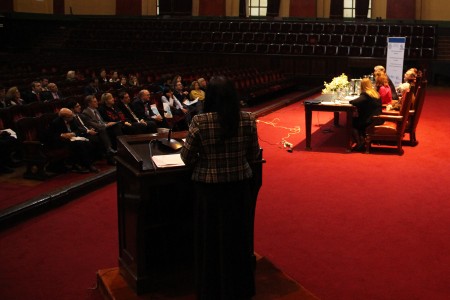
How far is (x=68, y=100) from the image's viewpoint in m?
8.84

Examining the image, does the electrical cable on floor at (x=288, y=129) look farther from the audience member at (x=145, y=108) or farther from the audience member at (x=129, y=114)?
the audience member at (x=129, y=114)

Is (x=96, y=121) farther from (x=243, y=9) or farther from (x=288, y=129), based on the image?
(x=243, y=9)

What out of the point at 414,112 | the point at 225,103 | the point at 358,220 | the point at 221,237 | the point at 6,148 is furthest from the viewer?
the point at 414,112

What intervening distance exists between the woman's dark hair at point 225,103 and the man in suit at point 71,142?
14.4 feet

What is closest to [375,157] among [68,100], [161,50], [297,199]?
[297,199]

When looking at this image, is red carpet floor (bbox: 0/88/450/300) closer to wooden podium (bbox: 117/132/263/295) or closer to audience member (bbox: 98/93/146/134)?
wooden podium (bbox: 117/132/263/295)

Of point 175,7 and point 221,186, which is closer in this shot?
point 221,186

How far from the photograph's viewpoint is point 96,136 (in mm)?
7664

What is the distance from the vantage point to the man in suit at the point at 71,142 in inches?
285

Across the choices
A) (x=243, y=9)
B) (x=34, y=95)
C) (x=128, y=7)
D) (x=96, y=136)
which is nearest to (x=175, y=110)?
(x=34, y=95)

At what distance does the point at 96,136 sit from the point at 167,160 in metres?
4.40

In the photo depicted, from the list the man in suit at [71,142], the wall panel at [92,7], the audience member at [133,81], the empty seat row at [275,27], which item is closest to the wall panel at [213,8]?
the empty seat row at [275,27]

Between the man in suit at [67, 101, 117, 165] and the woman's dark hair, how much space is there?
15.1 feet

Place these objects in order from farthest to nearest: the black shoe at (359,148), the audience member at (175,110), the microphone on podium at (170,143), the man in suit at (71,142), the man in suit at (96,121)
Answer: the audience member at (175,110)
the black shoe at (359,148)
the man in suit at (96,121)
the man in suit at (71,142)
the microphone on podium at (170,143)
